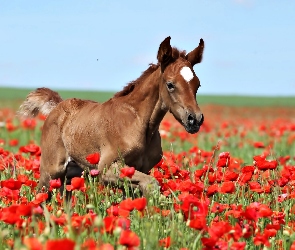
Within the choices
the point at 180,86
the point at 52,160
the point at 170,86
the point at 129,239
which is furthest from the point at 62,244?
the point at 52,160

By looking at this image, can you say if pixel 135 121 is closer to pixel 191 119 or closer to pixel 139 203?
pixel 191 119

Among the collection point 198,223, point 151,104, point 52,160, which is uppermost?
point 151,104

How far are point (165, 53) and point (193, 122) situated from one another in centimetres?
95

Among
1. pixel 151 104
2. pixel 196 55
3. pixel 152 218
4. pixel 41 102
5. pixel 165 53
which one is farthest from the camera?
pixel 41 102

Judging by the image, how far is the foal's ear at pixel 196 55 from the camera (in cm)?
637

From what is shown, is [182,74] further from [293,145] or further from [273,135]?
[293,145]

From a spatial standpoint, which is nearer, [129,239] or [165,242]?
[129,239]

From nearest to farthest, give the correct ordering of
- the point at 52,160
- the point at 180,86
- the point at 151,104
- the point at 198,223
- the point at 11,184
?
1. the point at 198,223
2. the point at 11,184
3. the point at 180,86
4. the point at 151,104
5. the point at 52,160

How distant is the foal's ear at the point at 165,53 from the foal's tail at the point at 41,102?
2583 mm

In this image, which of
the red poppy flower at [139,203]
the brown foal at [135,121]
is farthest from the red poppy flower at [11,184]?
the brown foal at [135,121]

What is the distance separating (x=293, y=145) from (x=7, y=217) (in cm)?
1130

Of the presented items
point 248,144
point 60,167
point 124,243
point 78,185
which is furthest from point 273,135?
point 124,243

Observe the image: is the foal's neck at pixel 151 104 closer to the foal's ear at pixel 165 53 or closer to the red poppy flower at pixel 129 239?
the foal's ear at pixel 165 53

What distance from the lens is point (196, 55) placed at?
21.0 ft
